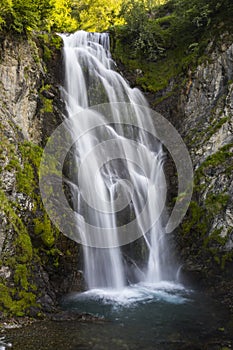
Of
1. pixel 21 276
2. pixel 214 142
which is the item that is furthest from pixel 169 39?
pixel 21 276

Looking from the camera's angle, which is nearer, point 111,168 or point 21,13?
point 21,13

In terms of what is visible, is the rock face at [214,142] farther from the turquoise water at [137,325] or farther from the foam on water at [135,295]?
the turquoise water at [137,325]

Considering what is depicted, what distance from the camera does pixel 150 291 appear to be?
822cm

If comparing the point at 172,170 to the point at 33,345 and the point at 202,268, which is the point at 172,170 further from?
the point at 33,345

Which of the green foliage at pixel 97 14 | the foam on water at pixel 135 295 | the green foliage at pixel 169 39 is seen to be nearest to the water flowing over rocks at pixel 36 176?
the foam on water at pixel 135 295

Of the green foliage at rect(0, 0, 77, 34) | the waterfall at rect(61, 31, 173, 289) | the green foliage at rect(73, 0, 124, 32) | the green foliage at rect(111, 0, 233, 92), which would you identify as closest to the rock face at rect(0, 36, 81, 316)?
the green foliage at rect(0, 0, 77, 34)

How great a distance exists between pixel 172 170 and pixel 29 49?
5957mm

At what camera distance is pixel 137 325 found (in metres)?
6.18

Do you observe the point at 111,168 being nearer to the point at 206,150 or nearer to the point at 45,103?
the point at 45,103

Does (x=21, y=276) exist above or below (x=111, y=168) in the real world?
below

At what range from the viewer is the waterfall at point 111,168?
8.88 metres

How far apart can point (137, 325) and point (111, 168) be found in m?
5.35

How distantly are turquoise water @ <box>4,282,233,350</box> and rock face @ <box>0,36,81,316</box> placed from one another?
0.68 meters

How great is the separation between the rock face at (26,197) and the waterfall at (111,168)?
89 centimetres
